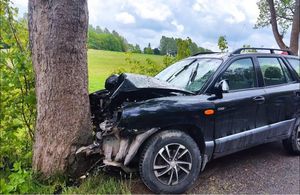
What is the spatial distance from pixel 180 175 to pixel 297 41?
29.8 feet

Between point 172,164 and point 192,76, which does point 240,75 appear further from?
point 172,164

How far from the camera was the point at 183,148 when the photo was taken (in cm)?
383

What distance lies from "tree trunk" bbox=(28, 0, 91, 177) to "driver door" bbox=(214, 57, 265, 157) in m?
1.81

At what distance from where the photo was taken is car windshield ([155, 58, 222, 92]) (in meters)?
4.46

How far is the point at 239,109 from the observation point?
4.39m

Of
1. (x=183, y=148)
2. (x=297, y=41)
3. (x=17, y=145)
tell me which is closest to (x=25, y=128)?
(x=17, y=145)

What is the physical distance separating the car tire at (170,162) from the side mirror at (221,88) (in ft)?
2.45

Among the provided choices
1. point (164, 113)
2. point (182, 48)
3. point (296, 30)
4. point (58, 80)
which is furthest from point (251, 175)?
point (296, 30)

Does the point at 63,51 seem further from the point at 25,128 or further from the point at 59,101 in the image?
the point at 25,128

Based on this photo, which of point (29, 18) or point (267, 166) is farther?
point (267, 166)

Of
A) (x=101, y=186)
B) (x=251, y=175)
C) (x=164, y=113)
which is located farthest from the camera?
(x=251, y=175)

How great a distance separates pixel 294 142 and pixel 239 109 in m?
1.60

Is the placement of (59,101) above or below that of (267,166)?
above

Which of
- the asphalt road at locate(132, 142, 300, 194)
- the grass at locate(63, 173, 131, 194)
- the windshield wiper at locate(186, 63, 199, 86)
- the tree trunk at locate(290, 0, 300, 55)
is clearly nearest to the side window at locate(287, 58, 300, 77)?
the asphalt road at locate(132, 142, 300, 194)
